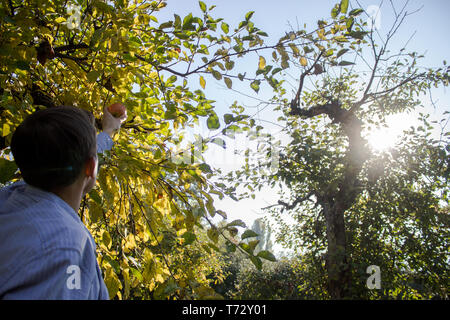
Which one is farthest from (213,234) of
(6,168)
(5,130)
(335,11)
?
(335,11)

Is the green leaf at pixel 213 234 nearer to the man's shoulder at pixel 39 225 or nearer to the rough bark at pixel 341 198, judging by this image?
the man's shoulder at pixel 39 225

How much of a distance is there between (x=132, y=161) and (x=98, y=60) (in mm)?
872

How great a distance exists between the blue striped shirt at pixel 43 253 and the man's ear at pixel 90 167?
6.9 inches

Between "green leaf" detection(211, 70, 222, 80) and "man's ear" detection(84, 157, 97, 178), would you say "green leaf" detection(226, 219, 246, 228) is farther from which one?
"green leaf" detection(211, 70, 222, 80)

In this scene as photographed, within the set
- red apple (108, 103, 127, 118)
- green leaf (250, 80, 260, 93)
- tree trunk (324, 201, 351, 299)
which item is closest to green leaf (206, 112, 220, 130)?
green leaf (250, 80, 260, 93)

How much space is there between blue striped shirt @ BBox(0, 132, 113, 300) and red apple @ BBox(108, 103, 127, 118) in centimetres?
98

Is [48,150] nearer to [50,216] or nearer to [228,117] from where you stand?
[50,216]

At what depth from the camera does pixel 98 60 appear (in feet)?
5.37

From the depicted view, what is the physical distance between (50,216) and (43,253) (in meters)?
0.11

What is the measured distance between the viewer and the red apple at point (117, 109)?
1.57m

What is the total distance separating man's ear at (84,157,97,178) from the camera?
0.85 meters

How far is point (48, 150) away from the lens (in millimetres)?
763

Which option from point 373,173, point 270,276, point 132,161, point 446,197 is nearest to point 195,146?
point 132,161
